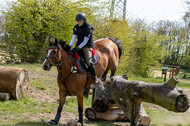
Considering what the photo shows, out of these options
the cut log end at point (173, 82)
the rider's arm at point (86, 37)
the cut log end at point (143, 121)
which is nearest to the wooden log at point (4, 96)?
the rider's arm at point (86, 37)

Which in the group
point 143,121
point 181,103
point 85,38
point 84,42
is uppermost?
point 85,38

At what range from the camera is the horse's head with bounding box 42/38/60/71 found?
14.9ft

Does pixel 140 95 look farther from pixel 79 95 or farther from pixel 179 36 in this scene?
pixel 179 36

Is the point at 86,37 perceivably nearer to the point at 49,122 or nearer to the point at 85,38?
the point at 85,38

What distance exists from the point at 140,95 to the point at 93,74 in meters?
1.38

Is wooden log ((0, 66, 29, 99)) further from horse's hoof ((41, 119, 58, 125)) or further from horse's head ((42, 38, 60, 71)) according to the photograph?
horse's head ((42, 38, 60, 71))

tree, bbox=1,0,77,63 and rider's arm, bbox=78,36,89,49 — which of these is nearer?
rider's arm, bbox=78,36,89,49

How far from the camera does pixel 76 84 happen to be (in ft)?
16.8

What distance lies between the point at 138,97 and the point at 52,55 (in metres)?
2.55

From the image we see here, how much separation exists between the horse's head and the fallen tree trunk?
89.4 inches

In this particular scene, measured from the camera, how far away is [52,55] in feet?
15.5

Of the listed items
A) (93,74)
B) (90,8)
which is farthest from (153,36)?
(93,74)

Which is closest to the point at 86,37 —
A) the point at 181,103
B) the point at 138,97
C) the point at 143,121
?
the point at 138,97

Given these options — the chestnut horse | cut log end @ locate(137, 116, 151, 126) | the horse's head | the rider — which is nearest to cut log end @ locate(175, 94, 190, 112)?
cut log end @ locate(137, 116, 151, 126)
